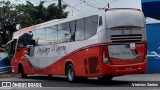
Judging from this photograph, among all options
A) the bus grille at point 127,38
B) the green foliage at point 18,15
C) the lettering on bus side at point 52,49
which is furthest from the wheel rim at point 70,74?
the green foliage at point 18,15

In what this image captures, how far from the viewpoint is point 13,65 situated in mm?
28203

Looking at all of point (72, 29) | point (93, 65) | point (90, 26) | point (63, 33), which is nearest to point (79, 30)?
point (72, 29)

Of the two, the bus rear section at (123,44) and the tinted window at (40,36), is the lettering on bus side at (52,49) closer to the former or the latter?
the tinted window at (40,36)

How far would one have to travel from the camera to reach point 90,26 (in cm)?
1828

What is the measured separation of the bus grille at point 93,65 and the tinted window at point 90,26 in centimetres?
111

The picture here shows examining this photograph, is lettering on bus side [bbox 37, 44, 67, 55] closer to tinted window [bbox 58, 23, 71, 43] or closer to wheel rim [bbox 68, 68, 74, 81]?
tinted window [bbox 58, 23, 71, 43]

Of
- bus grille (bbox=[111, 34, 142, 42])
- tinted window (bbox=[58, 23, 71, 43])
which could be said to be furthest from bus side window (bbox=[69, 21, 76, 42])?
bus grille (bbox=[111, 34, 142, 42])

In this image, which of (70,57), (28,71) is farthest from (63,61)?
(28,71)

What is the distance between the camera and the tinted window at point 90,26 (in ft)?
58.9

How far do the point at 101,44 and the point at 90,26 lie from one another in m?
1.36

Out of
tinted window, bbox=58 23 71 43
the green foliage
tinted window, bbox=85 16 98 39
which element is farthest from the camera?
the green foliage

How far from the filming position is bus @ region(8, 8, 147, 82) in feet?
57.0

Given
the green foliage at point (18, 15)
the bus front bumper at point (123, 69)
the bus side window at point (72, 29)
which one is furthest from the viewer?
the green foliage at point (18, 15)

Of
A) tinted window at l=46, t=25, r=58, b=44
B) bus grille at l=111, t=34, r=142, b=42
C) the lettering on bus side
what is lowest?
the lettering on bus side
